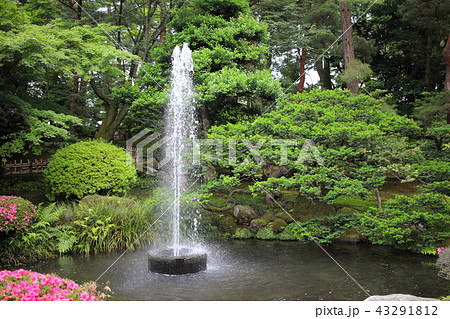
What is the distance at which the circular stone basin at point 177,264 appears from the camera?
6809 mm

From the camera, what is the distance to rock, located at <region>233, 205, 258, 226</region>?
1066 cm

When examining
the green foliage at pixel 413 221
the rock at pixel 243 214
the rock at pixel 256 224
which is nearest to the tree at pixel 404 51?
the green foliage at pixel 413 221

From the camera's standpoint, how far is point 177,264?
681cm

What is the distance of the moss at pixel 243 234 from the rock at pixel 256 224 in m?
0.12

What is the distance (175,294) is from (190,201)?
4.10 metres

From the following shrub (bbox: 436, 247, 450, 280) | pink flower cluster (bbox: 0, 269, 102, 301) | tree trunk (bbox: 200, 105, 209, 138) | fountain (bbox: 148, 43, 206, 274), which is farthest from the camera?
tree trunk (bbox: 200, 105, 209, 138)

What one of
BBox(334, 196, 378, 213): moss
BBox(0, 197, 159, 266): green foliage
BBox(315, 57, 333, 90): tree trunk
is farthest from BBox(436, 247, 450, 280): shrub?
BBox(315, 57, 333, 90): tree trunk

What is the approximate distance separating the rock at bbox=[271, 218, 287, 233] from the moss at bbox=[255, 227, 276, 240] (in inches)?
4.7

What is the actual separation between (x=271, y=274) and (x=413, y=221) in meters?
3.35

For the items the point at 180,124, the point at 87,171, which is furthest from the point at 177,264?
the point at 180,124

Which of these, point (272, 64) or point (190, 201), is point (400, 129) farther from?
point (272, 64)

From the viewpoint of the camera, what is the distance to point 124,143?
2286 centimetres

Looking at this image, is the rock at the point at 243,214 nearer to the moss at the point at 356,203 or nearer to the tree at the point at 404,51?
the moss at the point at 356,203

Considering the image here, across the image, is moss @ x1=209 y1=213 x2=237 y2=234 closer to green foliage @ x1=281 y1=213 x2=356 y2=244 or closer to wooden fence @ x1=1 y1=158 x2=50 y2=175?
green foliage @ x1=281 y1=213 x2=356 y2=244
